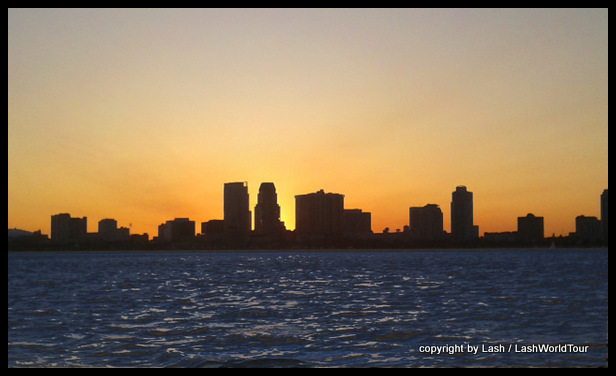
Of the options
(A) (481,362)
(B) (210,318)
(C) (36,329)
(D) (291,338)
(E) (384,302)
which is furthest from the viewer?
(E) (384,302)

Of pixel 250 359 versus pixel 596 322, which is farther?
pixel 596 322
